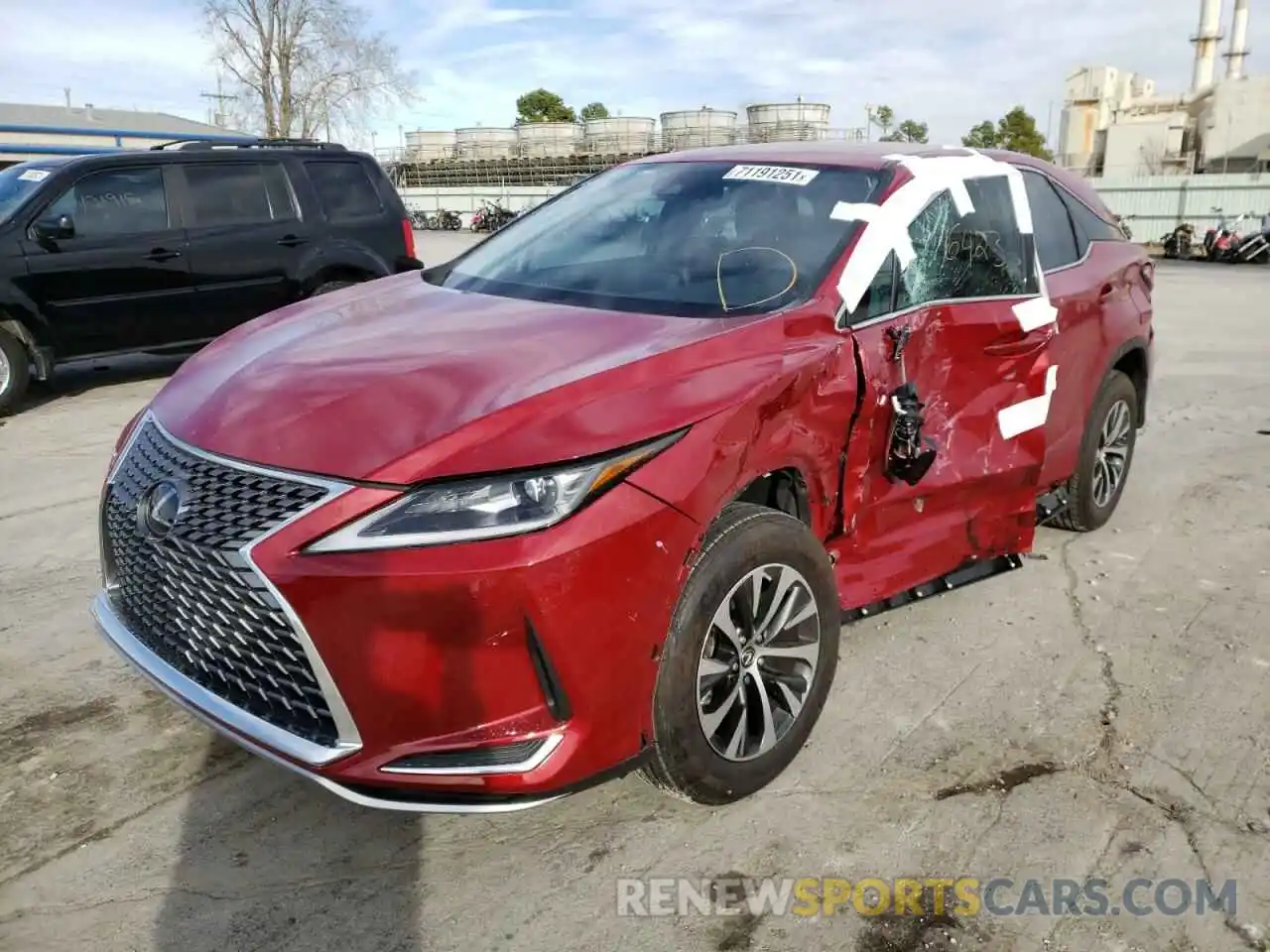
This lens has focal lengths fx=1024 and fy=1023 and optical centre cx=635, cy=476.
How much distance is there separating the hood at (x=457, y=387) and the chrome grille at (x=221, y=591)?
0.08m

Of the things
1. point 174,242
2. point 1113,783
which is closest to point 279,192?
point 174,242

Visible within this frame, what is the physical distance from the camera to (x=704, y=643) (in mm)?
2584

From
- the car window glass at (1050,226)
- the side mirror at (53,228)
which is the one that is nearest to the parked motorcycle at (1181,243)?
the car window glass at (1050,226)

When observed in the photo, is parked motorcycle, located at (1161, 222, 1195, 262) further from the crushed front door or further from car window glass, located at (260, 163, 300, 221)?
the crushed front door

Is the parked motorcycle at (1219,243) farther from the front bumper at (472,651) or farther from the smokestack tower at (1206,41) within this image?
the smokestack tower at (1206,41)

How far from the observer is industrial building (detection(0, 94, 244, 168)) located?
88.5ft

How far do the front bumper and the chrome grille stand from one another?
0.04 m

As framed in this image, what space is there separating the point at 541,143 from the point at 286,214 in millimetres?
56352

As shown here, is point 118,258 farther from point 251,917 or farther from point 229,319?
point 251,917

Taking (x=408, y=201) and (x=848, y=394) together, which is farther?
(x=408, y=201)

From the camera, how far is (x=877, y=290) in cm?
323

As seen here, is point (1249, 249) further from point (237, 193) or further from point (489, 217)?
Answer: point (489, 217)

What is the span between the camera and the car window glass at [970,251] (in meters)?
3.43

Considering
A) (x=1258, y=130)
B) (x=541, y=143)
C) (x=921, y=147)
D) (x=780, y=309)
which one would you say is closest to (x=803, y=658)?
(x=780, y=309)
